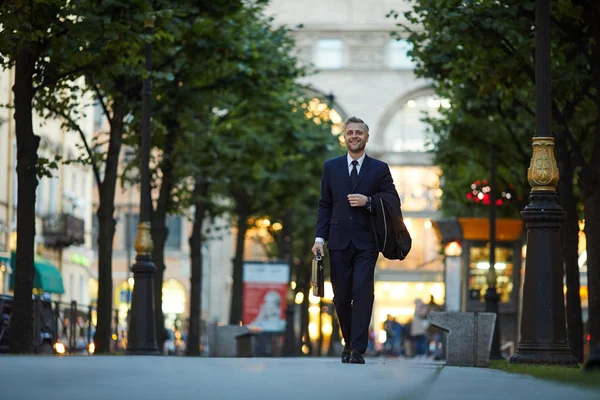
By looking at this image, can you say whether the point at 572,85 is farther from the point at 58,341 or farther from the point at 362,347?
the point at 362,347

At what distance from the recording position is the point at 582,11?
23.7 m

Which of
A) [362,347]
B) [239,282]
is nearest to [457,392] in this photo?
[362,347]

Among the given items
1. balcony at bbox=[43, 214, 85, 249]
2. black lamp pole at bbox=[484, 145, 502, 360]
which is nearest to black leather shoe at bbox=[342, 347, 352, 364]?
black lamp pole at bbox=[484, 145, 502, 360]

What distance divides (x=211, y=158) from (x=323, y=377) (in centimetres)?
3181

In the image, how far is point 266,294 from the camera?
146ft

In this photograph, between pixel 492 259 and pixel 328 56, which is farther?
pixel 328 56

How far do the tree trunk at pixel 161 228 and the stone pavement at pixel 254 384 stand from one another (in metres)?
24.4

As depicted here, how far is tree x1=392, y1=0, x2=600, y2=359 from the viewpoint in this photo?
25.1 meters

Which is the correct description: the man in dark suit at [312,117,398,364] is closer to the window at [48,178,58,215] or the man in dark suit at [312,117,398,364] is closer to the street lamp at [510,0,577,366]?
the street lamp at [510,0,577,366]

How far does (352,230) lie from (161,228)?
23194 millimetres

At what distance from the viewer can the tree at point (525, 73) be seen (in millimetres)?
25078

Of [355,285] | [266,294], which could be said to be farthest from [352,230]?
[266,294]

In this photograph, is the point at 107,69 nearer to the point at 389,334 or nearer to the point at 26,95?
the point at 26,95

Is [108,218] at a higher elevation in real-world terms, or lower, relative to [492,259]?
higher
